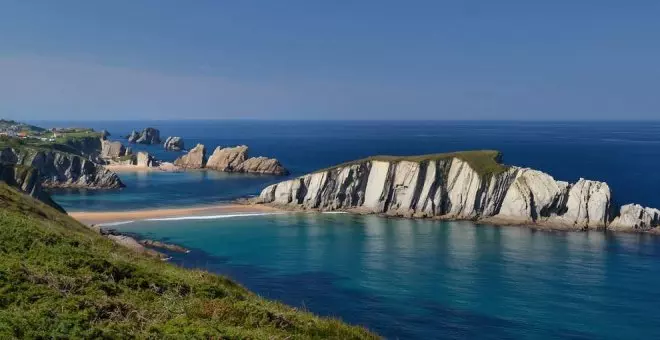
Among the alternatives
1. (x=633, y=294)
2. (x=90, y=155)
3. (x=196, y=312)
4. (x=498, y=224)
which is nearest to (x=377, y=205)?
(x=498, y=224)

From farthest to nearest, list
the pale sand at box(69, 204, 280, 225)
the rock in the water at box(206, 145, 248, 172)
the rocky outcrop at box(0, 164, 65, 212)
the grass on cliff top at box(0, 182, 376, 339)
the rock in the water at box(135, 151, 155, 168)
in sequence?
the rock in the water at box(135, 151, 155, 168)
the rock in the water at box(206, 145, 248, 172)
the pale sand at box(69, 204, 280, 225)
the rocky outcrop at box(0, 164, 65, 212)
the grass on cliff top at box(0, 182, 376, 339)

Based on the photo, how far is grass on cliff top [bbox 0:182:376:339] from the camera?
509 inches

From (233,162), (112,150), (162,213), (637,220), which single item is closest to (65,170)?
(233,162)

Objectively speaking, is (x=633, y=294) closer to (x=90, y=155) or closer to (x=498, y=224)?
(x=498, y=224)

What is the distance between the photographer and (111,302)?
48.4 ft

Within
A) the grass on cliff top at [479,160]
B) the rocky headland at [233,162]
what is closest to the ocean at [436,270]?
the grass on cliff top at [479,160]

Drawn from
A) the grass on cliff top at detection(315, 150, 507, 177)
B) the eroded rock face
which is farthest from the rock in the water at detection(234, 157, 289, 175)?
the grass on cliff top at detection(315, 150, 507, 177)

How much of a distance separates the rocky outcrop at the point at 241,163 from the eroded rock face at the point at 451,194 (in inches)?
1779

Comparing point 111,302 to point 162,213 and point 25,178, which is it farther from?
point 162,213

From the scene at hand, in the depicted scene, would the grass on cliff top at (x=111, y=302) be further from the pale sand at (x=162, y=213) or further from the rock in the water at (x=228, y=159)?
the rock in the water at (x=228, y=159)

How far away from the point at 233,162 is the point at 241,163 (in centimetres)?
275

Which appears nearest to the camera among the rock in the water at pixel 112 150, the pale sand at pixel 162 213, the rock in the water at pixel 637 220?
the rock in the water at pixel 637 220

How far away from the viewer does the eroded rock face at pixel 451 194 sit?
79.6 meters

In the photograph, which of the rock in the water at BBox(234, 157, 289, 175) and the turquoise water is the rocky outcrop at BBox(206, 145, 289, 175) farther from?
the turquoise water
